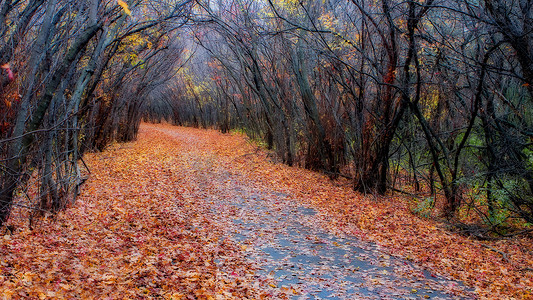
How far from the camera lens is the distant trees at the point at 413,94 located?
7.53 meters

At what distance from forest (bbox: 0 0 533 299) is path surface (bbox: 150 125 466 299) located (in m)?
0.05

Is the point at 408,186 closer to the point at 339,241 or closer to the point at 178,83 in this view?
the point at 339,241

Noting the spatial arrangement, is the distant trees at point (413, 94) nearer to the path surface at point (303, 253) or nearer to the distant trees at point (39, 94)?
the path surface at point (303, 253)

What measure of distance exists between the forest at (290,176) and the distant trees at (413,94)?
0.07m

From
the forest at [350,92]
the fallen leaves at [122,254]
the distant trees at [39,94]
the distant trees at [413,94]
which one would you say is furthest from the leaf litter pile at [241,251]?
the distant trees at [413,94]

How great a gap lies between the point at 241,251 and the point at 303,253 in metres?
0.95

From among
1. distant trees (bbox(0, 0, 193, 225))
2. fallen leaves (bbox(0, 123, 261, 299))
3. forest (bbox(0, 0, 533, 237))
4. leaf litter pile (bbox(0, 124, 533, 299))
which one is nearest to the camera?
fallen leaves (bbox(0, 123, 261, 299))

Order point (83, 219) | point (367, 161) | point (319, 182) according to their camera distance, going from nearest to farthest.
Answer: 1. point (83, 219)
2. point (367, 161)
3. point (319, 182)

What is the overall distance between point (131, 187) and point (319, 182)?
5.61 meters

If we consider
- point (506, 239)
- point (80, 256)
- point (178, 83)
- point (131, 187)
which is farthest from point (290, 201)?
point (178, 83)

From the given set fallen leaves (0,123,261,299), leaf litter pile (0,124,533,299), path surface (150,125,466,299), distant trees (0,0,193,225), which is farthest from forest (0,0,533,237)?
path surface (150,125,466,299)

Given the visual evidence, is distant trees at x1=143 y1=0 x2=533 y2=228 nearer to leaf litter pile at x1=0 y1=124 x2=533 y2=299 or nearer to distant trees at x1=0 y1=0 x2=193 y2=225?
leaf litter pile at x1=0 y1=124 x2=533 y2=299

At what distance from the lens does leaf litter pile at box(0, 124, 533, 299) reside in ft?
14.2

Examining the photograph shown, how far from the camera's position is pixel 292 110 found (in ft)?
45.5
